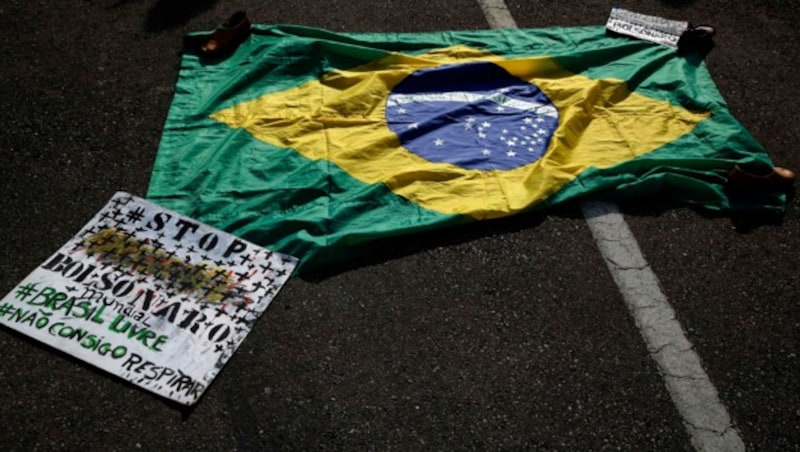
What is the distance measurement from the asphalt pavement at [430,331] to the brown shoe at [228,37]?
304 mm

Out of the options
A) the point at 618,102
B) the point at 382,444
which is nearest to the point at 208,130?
the point at 382,444

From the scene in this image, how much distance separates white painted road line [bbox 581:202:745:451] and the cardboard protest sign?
1.53m

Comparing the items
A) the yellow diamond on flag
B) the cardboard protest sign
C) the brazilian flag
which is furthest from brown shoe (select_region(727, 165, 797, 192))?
the cardboard protest sign

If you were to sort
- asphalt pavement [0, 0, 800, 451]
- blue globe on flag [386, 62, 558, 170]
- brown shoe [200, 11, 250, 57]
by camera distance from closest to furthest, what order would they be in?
asphalt pavement [0, 0, 800, 451], blue globe on flag [386, 62, 558, 170], brown shoe [200, 11, 250, 57]

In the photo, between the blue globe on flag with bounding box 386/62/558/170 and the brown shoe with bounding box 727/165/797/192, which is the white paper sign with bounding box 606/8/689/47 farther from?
the brown shoe with bounding box 727/165/797/192

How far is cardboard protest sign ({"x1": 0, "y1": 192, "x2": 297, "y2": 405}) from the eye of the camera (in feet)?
8.32

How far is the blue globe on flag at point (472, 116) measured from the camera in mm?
3418

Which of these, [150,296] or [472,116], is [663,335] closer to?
[472,116]

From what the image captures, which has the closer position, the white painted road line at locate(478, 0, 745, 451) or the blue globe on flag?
the white painted road line at locate(478, 0, 745, 451)

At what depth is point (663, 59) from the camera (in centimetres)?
397

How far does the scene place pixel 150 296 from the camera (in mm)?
2738

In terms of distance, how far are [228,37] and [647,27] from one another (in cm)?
270

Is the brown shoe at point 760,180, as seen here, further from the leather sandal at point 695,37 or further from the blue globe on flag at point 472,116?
the leather sandal at point 695,37

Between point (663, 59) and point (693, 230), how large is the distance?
135 centimetres
